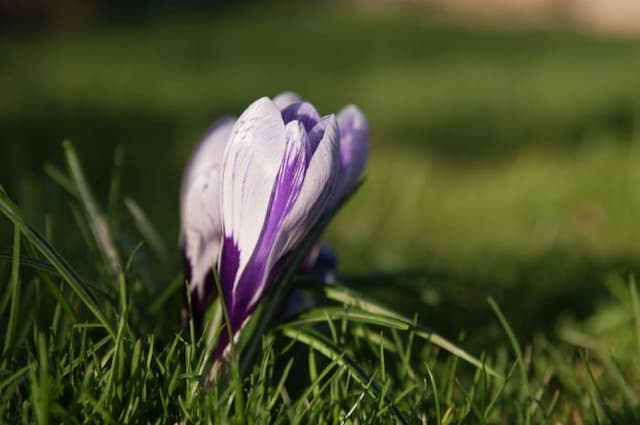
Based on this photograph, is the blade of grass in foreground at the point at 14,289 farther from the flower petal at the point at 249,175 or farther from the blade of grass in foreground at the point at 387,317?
the blade of grass in foreground at the point at 387,317

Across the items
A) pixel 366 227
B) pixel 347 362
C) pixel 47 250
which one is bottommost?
pixel 366 227

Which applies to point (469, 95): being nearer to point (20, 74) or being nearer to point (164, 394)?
point (20, 74)

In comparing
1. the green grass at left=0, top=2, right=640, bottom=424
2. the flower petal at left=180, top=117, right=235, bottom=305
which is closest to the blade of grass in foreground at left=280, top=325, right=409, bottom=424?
the green grass at left=0, top=2, right=640, bottom=424

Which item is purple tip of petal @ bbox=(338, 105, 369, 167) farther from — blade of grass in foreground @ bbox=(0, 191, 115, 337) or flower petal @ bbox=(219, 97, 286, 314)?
blade of grass in foreground @ bbox=(0, 191, 115, 337)

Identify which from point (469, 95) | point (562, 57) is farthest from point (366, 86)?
point (562, 57)

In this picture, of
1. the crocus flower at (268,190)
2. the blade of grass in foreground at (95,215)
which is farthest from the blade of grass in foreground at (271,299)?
the blade of grass in foreground at (95,215)

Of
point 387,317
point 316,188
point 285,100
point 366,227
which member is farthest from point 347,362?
point 366,227

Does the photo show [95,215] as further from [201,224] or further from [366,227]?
[366,227]
